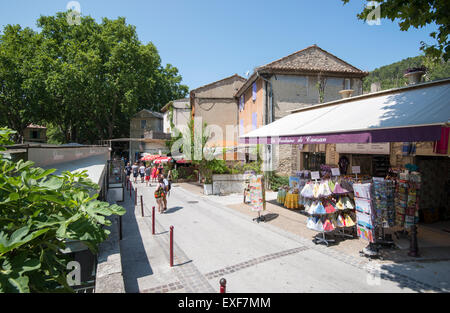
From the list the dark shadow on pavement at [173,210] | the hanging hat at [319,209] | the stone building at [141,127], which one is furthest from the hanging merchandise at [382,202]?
the stone building at [141,127]

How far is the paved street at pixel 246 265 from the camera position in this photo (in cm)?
489

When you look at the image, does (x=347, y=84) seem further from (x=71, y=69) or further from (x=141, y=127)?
(x=141, y=127)

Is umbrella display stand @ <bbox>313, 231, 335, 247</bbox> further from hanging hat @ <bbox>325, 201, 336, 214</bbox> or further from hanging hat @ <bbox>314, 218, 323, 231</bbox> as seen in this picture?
hanging hat @ <bbox>325, 201, 336, 214</bbox>

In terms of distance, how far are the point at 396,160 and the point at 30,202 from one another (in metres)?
11.2

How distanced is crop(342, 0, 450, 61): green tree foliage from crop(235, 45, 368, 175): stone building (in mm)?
10593

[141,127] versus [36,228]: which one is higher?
[141,127]

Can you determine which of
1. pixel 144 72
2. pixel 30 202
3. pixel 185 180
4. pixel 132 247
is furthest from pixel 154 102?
pixel 30 202

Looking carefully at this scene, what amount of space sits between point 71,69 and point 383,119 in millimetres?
30234

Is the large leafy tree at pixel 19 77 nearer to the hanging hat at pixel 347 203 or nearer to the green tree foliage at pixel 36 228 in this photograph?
the hanging hat at pixel 347 203

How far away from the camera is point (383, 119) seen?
23.3 ft

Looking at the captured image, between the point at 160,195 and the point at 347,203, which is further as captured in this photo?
the point at 160,195

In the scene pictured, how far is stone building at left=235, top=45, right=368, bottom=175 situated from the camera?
649 inches

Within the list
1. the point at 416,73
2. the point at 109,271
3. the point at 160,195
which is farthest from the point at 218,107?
the point at 109,271
